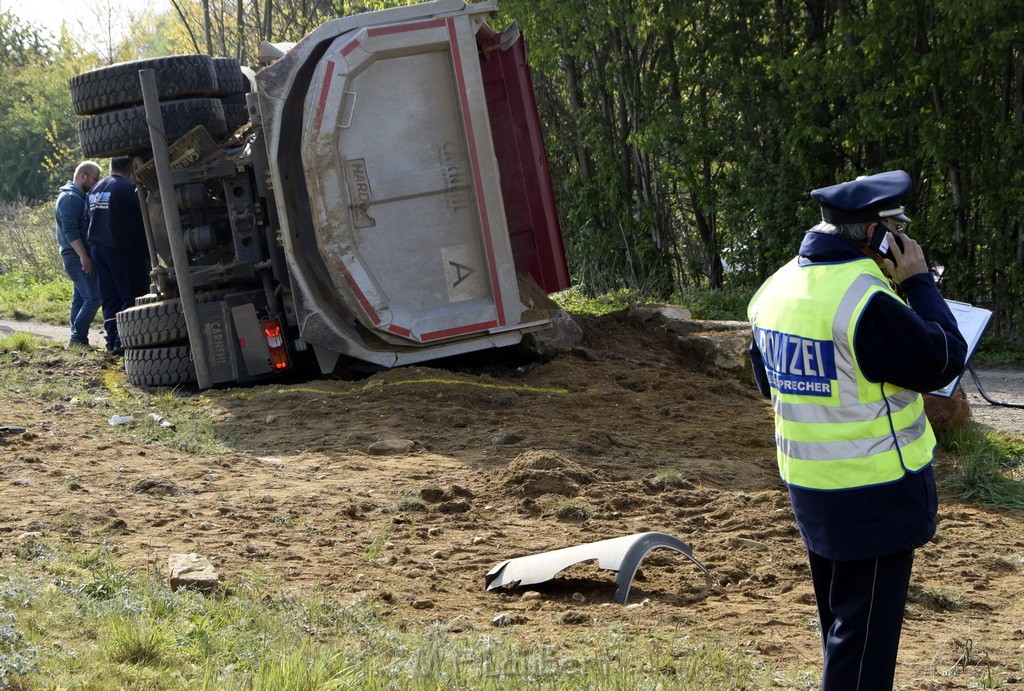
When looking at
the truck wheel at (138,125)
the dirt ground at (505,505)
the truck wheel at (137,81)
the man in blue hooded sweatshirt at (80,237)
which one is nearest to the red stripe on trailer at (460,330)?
the dirt ground at (505,505)

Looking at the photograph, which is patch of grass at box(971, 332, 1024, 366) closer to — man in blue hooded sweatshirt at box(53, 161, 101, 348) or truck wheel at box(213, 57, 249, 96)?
truck wheel at box(213, 57, 249, 96)

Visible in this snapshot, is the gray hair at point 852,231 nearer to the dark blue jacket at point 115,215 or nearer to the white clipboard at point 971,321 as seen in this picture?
the white clipboard at point 971,321

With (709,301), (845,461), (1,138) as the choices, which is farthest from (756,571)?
(1,138)

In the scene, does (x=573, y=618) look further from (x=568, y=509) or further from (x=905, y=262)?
(x=905, y=262)

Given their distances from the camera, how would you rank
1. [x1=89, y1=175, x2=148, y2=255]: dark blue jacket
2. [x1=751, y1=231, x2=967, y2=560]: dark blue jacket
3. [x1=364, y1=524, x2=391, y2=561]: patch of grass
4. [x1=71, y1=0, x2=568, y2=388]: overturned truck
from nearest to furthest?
[x1=751, y1=231, x2=967, y2=560]: dark blue jacket, [x1=364, y1=524, x2=391, y2=561]: patch of grass, [x1=71, y1=0, x2=568, y2=388]: overturned truck, [x1=89, y1=175, x2=148, y2=255]: dark blue jacket

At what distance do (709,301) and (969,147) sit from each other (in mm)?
2953

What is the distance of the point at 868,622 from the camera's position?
9.30ft

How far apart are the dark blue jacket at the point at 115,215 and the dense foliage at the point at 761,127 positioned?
5.65 metres

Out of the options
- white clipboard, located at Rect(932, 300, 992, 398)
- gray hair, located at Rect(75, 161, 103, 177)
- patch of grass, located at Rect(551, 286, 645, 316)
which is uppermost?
gray hair, located at Rect(75, 161, 103, 177)

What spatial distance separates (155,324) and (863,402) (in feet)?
20.2

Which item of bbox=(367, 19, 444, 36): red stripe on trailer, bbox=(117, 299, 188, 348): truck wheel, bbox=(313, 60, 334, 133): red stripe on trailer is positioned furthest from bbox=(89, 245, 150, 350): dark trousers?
bbox=(367, 19, 444, 36): red stripe on trailer

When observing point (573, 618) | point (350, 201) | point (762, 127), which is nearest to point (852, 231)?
point (573, 618)

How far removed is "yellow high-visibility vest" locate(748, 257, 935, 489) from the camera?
2783mm

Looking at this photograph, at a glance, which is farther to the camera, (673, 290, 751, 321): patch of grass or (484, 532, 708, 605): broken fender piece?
(673, 290, 751, 321): patch of grass
